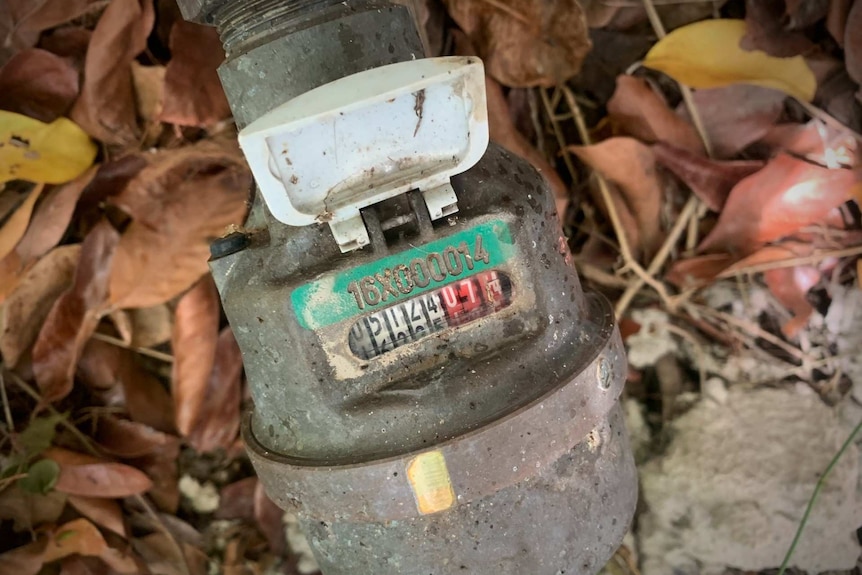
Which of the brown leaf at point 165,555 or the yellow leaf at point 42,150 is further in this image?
the brown leaf at point 165,555

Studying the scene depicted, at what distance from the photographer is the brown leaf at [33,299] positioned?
3.37ft

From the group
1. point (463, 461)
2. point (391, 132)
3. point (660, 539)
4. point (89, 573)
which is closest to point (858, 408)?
point (660, 539)

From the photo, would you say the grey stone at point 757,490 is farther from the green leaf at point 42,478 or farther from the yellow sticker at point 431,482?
the green leaf at point 42,478

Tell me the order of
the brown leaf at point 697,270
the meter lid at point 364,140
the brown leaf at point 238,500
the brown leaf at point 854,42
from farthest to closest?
1. the brown leaf at point 238,500
2. the brown leaf at point 697,270
3. the brown leaf at point 854,42
4. the meter lid at point 364,140

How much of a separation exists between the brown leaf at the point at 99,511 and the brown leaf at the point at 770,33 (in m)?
1.10

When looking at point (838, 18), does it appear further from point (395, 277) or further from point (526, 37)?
point (395, 277)

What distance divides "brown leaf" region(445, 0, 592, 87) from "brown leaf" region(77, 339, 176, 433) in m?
0.69

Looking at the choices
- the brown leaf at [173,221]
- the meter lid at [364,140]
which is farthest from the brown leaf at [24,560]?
the meter lid at [364,140]

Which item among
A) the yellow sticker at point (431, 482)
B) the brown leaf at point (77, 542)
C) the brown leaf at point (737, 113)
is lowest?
the brown leaf at point (77, 542)

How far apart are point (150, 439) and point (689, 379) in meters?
0.82

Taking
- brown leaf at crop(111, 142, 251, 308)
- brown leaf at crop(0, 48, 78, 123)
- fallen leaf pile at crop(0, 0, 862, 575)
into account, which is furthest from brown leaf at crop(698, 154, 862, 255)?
brown leaf at crop(0, 48, 78, 123)

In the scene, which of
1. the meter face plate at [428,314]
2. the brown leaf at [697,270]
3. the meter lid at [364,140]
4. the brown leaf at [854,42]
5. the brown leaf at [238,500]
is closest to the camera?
the meter lid at [364,140]

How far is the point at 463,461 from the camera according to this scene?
2.23 ft

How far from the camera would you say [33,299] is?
104 cm
